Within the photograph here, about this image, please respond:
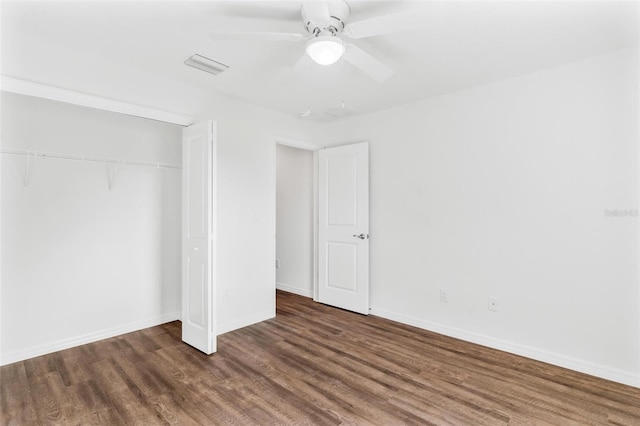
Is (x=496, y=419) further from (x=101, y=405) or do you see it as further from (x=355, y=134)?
(x=355, y=134)

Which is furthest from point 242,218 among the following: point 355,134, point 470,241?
point 470,241

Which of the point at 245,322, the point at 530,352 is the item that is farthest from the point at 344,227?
the point at 530,352

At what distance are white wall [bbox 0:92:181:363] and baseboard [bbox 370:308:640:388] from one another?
287cm

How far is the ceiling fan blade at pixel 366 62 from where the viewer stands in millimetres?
2109

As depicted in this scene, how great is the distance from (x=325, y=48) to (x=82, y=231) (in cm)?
295

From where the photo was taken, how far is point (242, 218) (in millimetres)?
3730

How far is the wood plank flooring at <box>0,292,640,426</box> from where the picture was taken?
207cm

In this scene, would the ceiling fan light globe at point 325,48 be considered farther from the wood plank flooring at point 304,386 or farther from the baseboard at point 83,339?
the baseboard at point 83,339

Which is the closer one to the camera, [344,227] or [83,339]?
[83,339]

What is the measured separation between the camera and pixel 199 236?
3086 mm

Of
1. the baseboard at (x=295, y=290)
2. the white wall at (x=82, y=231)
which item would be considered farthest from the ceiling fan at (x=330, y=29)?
the baseboard at (x=295, y=290)

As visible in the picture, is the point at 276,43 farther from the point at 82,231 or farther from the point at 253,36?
the point at 82,231

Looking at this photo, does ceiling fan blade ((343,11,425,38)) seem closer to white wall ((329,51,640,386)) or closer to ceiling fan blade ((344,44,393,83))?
ceiling fan blade ((344,44,393,83))

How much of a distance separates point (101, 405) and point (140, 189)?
86.6 inches
